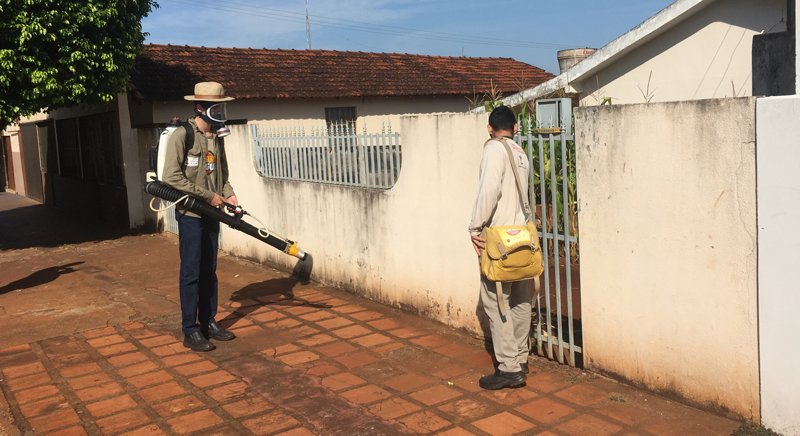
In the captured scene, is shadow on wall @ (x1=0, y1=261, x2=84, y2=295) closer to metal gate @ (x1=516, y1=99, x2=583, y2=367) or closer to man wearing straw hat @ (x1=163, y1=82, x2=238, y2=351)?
man wearing straw hat @ (x1=163, y1=82, x2=238, y2=351)

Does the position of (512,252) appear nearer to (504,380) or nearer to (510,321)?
(510,321)

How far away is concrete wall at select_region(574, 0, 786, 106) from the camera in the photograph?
344 inches

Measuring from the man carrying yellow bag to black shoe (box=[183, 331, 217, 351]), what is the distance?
2.33m

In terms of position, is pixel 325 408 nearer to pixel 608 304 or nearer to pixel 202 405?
pixel 202 405

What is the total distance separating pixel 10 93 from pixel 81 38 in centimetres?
135

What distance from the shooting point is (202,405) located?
4812 millimetres

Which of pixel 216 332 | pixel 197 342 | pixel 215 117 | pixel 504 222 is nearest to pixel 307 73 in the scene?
pixel 215 117

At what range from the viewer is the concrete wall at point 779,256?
3666 mm

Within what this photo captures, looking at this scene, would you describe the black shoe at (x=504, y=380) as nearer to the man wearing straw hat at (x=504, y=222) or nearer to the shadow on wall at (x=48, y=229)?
the man wearing straw hat at (x=504, y=222)

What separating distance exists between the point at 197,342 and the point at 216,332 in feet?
0.96

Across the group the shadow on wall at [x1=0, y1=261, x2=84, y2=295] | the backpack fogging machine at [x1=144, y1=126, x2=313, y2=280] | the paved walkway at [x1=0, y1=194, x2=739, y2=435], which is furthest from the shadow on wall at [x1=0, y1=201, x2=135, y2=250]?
the backpack fogging machine at [x1=144, y1=126, x2=313, y2=280]

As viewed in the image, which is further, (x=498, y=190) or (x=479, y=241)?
(x=479, y=241)

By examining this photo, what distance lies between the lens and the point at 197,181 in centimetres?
603

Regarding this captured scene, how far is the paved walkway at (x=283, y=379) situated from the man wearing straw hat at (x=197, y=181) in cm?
44
